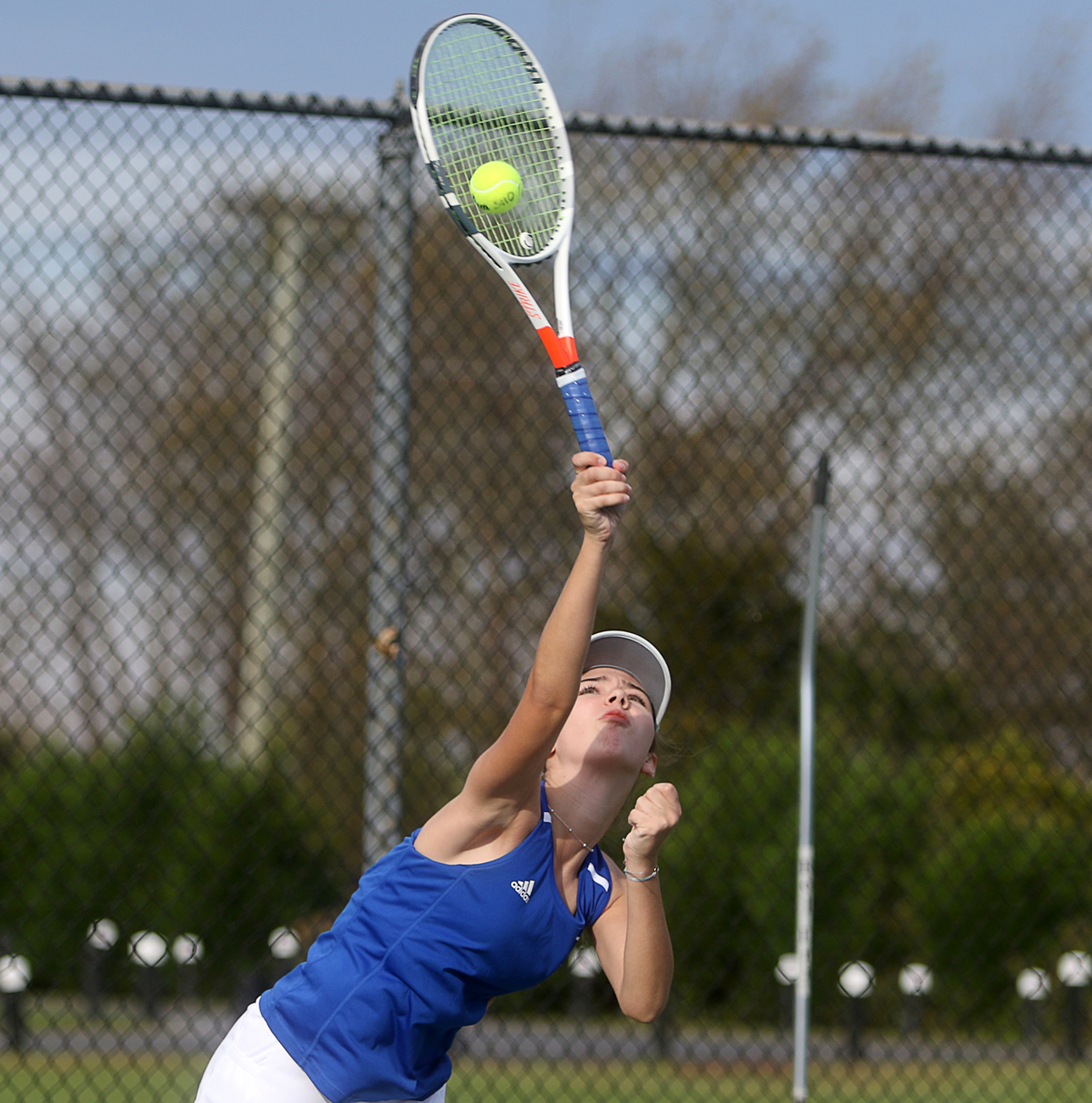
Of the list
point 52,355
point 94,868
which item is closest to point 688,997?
point 94,868

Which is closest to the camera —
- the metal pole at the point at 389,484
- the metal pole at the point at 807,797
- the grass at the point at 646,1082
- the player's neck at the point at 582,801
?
the player's neck at the point at 582,801

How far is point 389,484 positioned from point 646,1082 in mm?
3483

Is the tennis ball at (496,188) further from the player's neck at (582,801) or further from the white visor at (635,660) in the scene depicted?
the player's neck at (582,801)

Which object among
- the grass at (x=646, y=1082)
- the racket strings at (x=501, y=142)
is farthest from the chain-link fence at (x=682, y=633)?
the racket strings at (x=501, y=142)

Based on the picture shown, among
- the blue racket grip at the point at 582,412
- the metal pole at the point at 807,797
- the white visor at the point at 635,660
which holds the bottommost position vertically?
the metal pole at the point at 807,797

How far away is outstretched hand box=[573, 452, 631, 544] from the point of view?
5.85ft

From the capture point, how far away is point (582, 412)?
1959mm

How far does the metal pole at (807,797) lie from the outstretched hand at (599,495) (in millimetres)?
2080

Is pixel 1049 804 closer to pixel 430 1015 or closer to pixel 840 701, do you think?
pixel 840 701

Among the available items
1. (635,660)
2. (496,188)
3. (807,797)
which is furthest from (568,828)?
(807,797)

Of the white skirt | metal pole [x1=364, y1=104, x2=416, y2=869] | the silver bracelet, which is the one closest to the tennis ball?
metal pole [x1=364, y1=104, x2=416, y2=869]

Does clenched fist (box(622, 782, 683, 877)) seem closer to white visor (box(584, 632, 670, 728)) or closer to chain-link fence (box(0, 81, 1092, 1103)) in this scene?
white visor (box(584, 632, 670, 728))

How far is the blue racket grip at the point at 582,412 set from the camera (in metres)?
1.92

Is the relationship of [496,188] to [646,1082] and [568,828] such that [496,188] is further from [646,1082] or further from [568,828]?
[646,1082]
